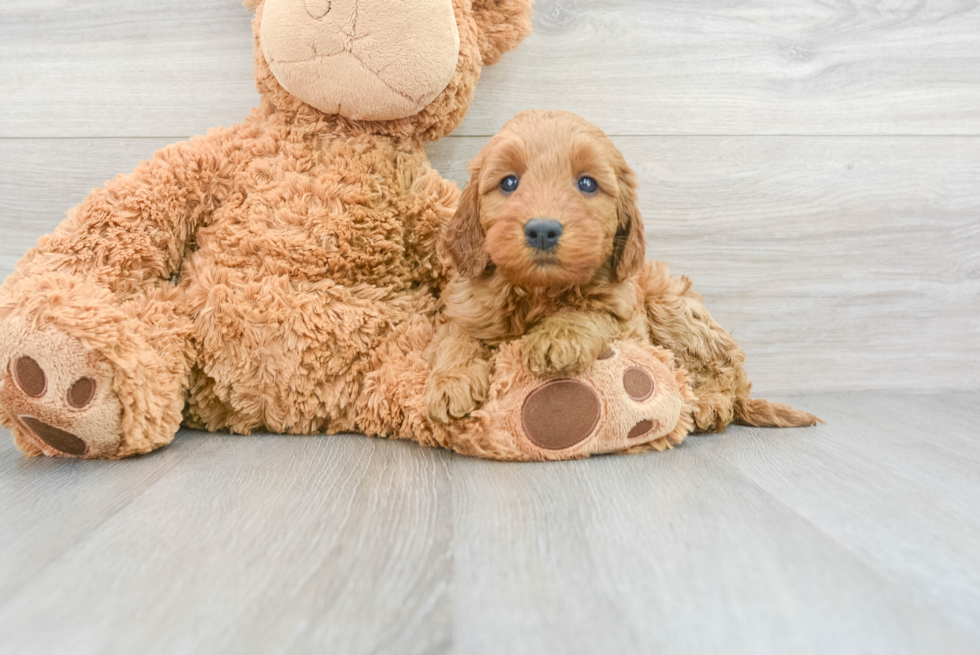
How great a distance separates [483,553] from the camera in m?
0.71

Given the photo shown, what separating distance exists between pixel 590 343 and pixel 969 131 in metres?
1.24

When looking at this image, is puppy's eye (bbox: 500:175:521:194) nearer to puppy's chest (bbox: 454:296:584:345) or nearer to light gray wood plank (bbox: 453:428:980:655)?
puppy's chest (bbox: 454:296:584:345)

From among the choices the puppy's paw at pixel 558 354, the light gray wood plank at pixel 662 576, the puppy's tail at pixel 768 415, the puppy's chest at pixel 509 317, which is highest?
the puppy's chest at pixel 509 317

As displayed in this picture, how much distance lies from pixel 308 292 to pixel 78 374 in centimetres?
36

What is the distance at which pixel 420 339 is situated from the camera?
1.16 m

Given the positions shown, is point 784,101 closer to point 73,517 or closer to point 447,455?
point 447,455

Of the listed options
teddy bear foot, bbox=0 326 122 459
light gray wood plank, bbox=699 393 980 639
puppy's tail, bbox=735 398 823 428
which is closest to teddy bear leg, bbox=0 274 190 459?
teddy bear foot, bbox=0 326 122 459

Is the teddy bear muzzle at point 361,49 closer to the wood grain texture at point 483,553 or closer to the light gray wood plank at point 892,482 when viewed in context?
the wood grain texture at point 483,553

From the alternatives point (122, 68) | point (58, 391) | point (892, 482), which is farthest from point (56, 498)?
point (892, 482)

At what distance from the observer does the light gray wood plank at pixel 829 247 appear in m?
1.52

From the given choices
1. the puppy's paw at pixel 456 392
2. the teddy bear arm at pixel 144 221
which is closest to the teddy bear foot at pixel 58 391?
the teddy bear arm at pixel 144 221

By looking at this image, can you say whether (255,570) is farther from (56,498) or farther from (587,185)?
(587,185)

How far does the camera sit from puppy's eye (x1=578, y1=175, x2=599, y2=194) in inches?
38.3

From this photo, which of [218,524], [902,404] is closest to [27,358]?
[218,524]
